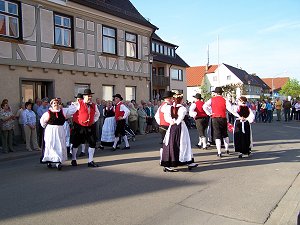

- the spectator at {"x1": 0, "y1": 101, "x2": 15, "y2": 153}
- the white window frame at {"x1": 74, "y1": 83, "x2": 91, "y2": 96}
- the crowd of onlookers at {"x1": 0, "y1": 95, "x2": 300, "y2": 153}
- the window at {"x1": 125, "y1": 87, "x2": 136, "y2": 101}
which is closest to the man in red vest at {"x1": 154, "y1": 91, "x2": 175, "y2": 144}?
the crowd of onlookers at {"x1": 0, "y1": 95, "x2": 300, "y2": 153}

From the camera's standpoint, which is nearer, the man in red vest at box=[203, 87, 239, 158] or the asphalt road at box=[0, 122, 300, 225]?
the asphalt road at box=[0, 122, 300, 225]

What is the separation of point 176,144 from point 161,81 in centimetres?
3174

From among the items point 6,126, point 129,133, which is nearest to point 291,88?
point 129,133

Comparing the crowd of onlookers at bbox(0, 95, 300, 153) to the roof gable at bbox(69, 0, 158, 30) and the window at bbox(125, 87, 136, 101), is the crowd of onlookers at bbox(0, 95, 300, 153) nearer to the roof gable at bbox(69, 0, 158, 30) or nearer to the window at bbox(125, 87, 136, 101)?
the window at bbox(125, 87, 136, 101)

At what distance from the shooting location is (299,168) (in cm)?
860

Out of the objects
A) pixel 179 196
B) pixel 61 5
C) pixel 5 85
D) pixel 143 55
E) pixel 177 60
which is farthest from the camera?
pixel 177 60

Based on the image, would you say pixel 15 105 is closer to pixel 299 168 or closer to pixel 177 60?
pixel 299 168

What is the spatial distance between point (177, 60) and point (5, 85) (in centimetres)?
3195

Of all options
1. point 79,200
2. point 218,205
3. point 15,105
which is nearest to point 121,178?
point 79,200

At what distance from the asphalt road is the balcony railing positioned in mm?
28936

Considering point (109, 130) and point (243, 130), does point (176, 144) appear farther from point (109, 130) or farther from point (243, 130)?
point (109, 130)

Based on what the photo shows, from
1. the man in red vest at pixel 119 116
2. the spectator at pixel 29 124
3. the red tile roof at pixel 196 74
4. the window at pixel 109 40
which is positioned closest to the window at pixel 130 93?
the window at pixel 109 40

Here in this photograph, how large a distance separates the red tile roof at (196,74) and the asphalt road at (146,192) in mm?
59998

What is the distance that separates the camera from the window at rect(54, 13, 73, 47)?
16.5 metres
